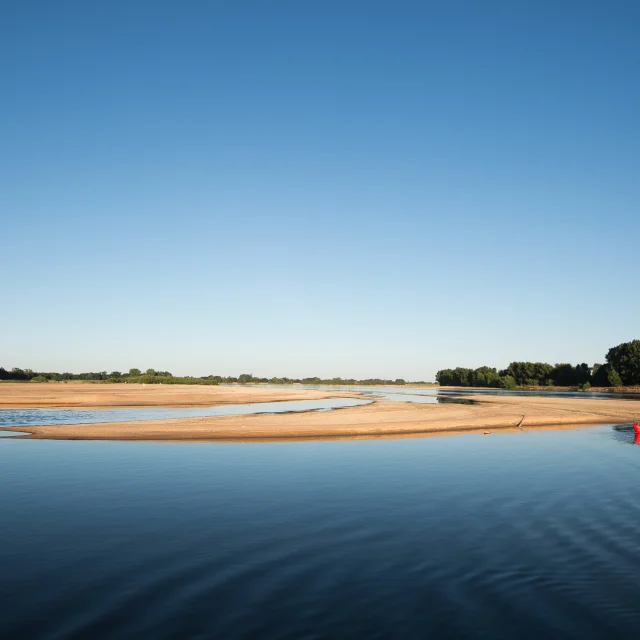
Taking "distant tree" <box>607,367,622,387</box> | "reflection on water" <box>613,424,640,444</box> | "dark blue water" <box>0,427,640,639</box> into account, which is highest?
"distant tree" <box>607,367,622,387</box>

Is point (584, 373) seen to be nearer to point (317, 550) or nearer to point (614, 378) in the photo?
point (614, 378)

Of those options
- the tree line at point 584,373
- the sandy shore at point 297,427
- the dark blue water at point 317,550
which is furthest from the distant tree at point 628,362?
the dark blue water at point 317,550

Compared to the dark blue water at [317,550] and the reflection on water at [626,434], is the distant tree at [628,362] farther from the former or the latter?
the dark blue water at [317,550]

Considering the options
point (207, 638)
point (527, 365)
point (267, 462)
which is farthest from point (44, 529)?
point (527, 365)

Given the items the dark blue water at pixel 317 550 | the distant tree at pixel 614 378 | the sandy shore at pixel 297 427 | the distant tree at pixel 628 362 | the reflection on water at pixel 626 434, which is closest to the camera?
the dark blue water at pixel 317 550

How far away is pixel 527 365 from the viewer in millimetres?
189750

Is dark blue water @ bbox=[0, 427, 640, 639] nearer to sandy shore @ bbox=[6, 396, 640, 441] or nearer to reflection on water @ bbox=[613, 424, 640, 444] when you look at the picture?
sandy shore @ bbox=[6, 396, 640, 441]


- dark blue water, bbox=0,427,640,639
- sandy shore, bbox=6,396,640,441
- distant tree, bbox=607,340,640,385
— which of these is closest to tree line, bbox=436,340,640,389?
distant tree, bbox=607,340,640,385

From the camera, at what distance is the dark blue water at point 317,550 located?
858 centimetres

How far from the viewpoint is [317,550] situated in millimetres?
11969

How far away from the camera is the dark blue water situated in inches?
338

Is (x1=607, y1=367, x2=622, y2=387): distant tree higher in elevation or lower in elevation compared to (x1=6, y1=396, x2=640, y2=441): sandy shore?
higher

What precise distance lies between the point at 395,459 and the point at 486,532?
11.8m

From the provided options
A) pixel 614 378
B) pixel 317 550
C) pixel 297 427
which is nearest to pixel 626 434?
pixel 297 427
